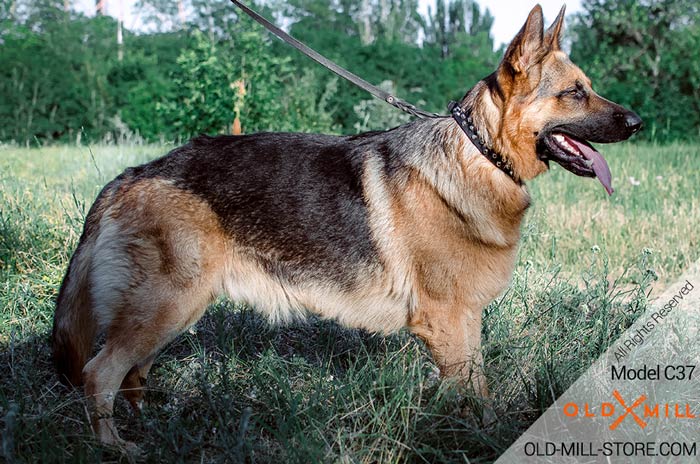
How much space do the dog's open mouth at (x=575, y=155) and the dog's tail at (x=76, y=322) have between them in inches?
88.0

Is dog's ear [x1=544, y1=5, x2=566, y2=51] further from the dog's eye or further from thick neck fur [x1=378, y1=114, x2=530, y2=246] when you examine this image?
thick neck fur [x1=378, y1=114, x2=530, y2=246]

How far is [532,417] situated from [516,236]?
0.87m

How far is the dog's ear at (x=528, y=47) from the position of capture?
305cm

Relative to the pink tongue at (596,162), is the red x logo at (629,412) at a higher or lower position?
lower

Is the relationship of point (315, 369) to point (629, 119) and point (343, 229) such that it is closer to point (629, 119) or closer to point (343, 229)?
point (343, 229)

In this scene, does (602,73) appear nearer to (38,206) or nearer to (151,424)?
(38,206)

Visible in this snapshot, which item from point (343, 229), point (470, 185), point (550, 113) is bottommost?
point (343, 229)

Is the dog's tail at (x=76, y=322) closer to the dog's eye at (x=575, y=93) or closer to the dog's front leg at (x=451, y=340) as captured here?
the dog's front leg at (x=451, y=340)

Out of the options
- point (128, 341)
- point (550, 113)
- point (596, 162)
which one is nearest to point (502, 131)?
point (550, 113)

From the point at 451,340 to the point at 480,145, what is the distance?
37.7 inches

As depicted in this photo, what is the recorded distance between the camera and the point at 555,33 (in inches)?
127

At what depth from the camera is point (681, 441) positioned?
276cm

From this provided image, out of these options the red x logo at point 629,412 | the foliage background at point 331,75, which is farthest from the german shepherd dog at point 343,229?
the foliage background at point 331,75

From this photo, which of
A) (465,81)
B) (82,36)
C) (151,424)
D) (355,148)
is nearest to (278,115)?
(355,148)
